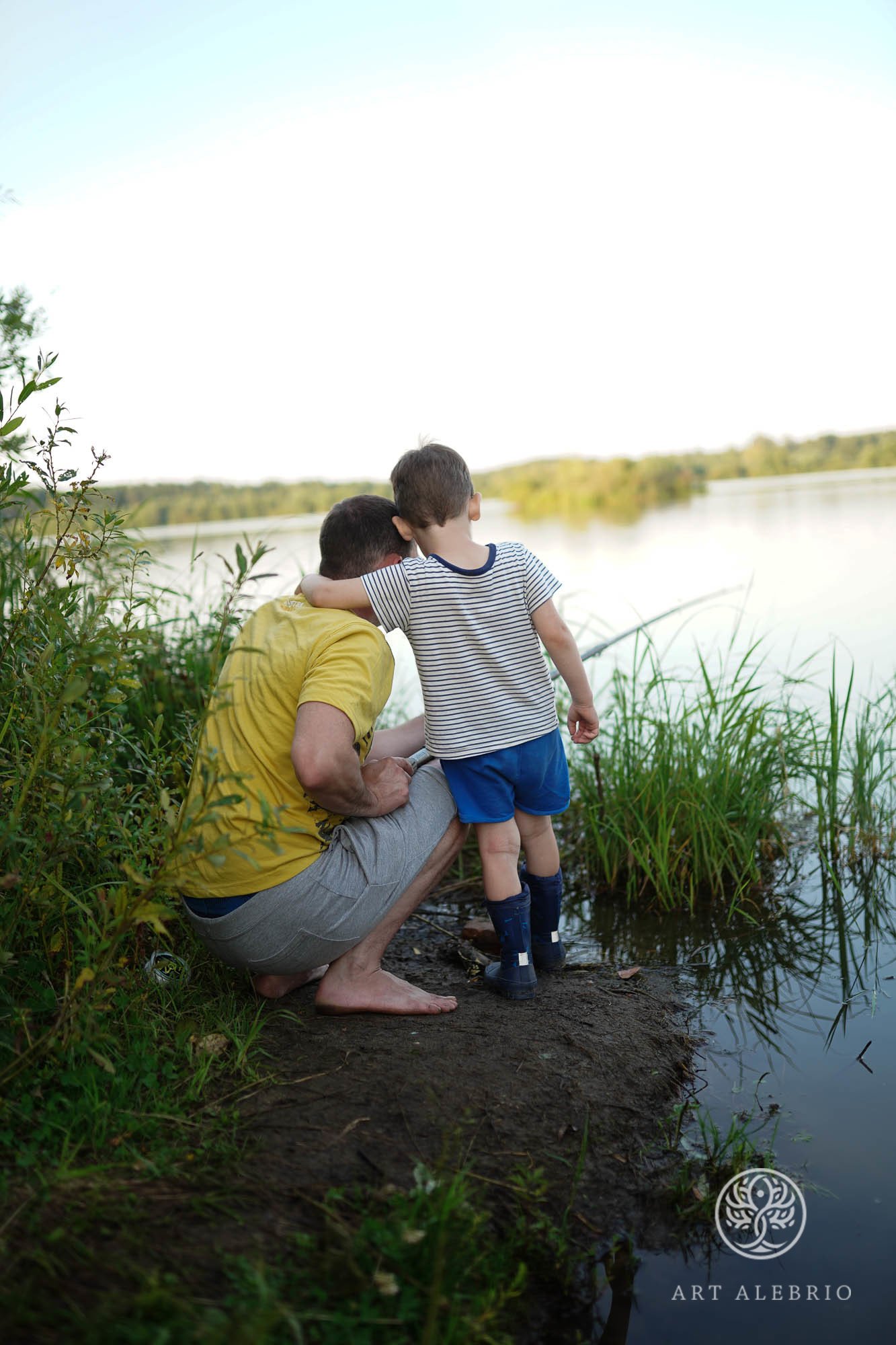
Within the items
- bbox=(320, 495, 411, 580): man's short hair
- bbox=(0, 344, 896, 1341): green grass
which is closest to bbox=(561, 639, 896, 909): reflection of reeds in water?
bbox=(0, 344, 896, 1341): green grass

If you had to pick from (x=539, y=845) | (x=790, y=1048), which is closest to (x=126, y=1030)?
(x=539, y=845)

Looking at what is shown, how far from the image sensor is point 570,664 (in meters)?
2.61

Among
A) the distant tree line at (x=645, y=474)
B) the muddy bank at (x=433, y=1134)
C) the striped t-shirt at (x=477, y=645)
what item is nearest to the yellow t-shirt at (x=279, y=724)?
the striped t-shirt at (x=477, y=645)

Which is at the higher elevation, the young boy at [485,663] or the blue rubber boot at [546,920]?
the young boy at [485,663]

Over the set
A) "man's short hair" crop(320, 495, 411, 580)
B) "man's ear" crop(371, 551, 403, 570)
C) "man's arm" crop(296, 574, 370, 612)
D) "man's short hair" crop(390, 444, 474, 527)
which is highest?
"man's short hair" crop(390, 444, 474, 527)

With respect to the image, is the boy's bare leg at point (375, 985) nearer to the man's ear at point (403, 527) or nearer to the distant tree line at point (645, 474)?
the man's ear at point (403, 527)

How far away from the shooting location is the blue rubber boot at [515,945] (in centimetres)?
250

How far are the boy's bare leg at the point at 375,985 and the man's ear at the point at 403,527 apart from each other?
0.83m

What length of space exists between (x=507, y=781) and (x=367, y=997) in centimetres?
64

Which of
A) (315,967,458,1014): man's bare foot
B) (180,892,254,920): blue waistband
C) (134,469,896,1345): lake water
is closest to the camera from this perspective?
(134,469,896,1345): lake water

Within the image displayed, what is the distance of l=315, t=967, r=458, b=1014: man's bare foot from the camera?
7.54 ft

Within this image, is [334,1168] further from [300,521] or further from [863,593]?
[863,593]

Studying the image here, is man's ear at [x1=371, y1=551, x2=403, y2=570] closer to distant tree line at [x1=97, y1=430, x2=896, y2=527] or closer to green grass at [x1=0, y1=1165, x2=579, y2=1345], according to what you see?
green grass at [x1=0, y1=1165, x2=579, y2=1345]

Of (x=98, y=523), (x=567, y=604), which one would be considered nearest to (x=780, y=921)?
(x=98, y=523)
